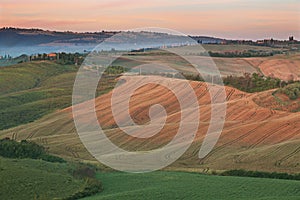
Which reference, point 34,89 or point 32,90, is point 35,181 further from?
point 34,89

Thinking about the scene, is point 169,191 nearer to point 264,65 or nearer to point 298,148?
point 298,148

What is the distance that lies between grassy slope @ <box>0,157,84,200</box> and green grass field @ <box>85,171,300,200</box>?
201 centimetres

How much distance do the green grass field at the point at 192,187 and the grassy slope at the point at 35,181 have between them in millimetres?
2014

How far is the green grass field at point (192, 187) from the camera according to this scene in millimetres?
23172

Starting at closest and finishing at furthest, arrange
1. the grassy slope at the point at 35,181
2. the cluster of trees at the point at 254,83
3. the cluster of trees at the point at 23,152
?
the grassy slope at the point at 35,181, the cluster of trees at the point at 23,152, the cluster of trees at the point at 254,83

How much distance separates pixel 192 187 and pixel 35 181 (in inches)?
341

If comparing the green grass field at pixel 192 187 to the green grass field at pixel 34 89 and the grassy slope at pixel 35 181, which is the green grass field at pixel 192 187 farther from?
the green grass field at pixel 34 89

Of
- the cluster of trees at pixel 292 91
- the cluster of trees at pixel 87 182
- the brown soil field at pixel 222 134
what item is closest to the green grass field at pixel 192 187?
the cluster of trees at pixel 87 182

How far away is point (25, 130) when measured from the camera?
50375mm

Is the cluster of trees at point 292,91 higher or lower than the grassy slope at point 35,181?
higher

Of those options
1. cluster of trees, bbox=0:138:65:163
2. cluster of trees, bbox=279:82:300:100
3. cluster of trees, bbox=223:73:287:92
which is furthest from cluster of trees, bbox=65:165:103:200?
cluster of trees, bbox=223:73:287:92

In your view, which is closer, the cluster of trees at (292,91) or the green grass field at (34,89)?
the cluster of trees at (292,91)

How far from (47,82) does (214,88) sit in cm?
4292

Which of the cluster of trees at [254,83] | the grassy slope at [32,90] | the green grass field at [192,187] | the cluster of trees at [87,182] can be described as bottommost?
the cluster of trees at [87,182]
